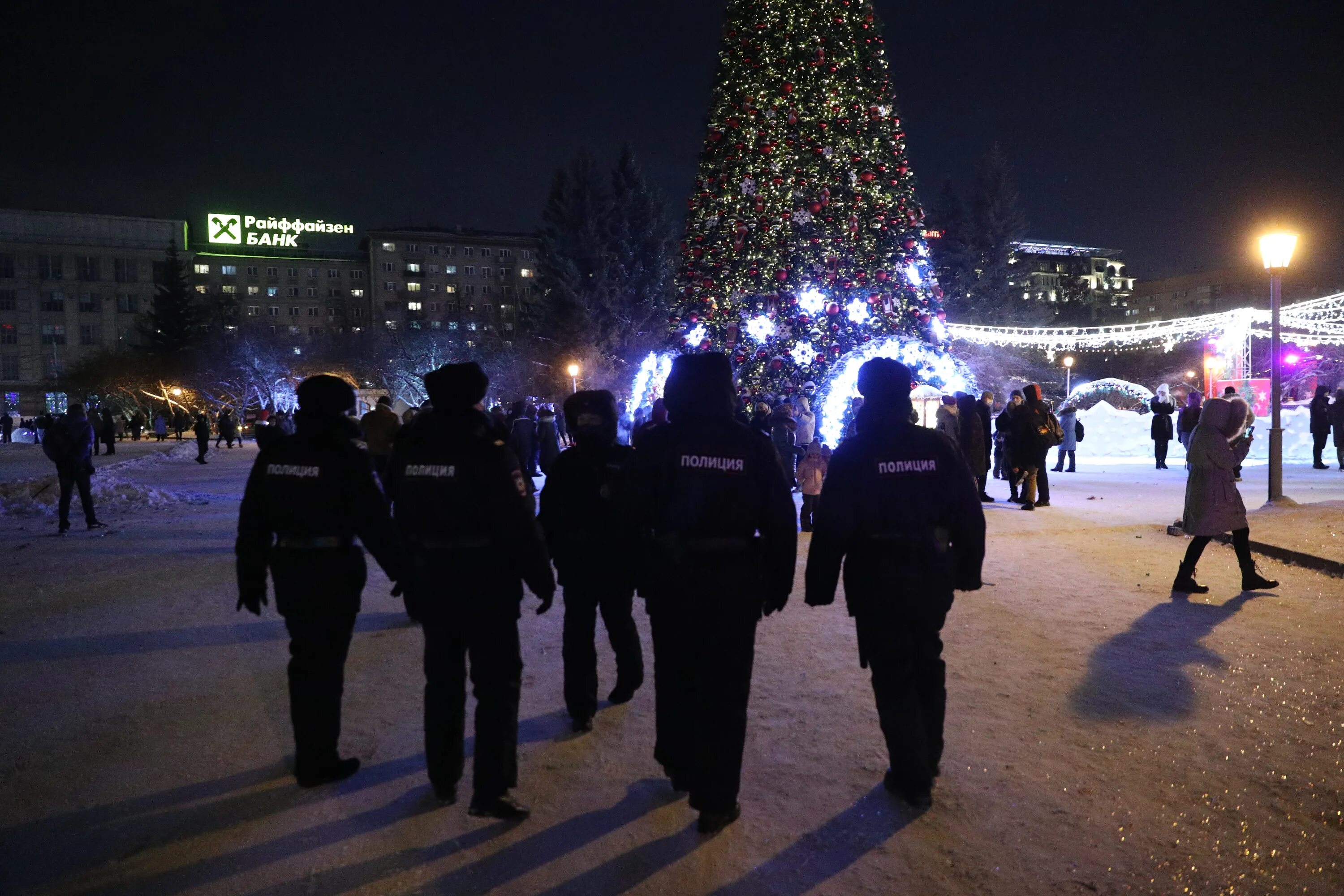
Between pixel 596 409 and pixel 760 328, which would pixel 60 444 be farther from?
pixel 760 328

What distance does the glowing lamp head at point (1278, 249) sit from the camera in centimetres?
1222

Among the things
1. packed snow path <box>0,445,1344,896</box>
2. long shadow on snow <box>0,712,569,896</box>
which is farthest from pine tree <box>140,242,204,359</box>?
long shadow on snow <box>0,712,569,896</box>

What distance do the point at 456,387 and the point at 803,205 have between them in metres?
13.8

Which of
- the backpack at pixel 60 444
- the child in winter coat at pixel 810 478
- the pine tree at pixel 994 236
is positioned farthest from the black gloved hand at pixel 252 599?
the pine tree at pixel 994 236

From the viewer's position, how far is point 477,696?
3.70m

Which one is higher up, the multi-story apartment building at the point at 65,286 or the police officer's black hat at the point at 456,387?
the multi-story apartment building at the point at 65,286

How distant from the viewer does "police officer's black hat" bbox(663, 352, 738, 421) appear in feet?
11.8

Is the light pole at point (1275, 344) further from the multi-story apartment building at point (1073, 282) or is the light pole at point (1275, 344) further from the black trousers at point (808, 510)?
the multi-story apartment building at point (1073, 282)

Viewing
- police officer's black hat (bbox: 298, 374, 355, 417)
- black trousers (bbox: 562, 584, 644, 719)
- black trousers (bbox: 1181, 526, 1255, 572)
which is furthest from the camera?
black trousers (bbox: 1181, 526, 1255, 572)

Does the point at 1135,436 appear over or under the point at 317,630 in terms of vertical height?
over

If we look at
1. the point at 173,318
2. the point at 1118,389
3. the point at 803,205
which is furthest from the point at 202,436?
the point at 173,318

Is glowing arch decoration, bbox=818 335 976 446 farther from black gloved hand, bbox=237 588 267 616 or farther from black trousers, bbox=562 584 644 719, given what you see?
black gloved hand, bbox=237 588 267 616

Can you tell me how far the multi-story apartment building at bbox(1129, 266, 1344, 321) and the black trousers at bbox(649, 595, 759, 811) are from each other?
250 ft

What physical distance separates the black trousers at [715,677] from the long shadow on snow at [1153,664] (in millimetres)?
2282
